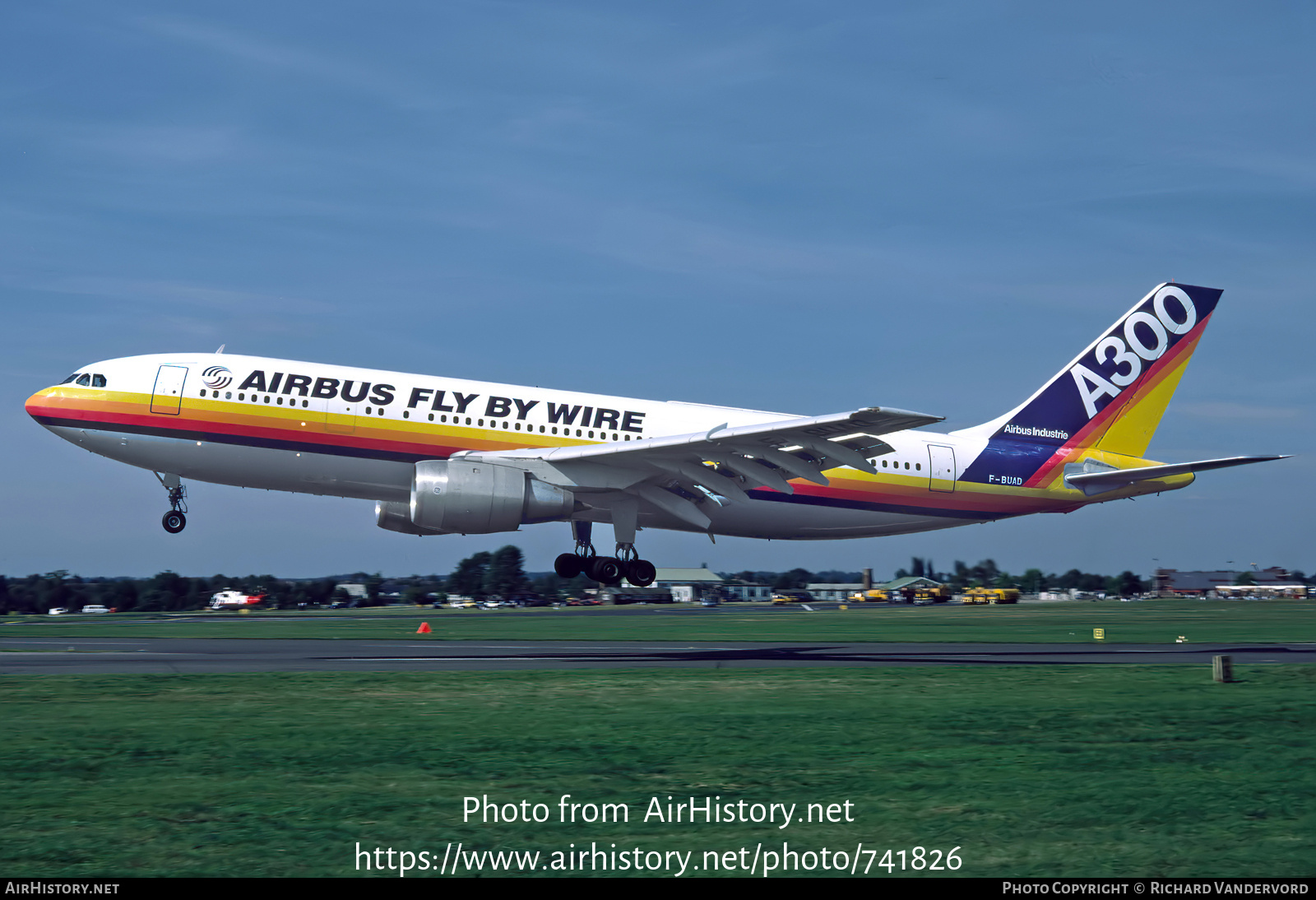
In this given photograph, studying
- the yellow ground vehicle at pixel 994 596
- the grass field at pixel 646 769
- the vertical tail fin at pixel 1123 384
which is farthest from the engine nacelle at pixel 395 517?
the yellow ground vehicle at pixel 994 596

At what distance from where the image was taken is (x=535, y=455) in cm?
3278

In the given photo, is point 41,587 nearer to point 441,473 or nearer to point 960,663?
point 441,473

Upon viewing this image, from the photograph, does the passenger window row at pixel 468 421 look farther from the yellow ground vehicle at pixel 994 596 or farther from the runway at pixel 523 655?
the yellow ground vehicle at pixel 994 596

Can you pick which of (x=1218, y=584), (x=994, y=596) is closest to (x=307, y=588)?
(x=994, y=596)

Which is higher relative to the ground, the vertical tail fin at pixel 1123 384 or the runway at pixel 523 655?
the vertical tail fin at pixel 1123 384

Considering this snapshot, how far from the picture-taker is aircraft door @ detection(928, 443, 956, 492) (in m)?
37.2

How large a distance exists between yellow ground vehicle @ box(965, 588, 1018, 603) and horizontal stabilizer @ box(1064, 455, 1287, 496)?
219 ft

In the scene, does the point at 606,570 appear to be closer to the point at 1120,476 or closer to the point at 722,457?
the point at 722,457

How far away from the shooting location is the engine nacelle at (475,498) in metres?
30.8

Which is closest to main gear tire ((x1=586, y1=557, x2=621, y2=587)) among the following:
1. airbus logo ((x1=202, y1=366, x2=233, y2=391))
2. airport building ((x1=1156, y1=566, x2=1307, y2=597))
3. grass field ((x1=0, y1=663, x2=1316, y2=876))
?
airbus logo ((x1=202, y1=366, x2=233, y2=391))

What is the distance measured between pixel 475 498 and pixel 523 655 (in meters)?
4.55

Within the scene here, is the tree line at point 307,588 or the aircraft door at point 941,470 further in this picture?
the tree line at point 307,588

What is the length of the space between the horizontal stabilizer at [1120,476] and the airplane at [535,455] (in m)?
0.09

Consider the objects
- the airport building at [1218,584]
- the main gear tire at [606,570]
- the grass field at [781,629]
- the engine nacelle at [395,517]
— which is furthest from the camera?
the airport building at [1218,584]
